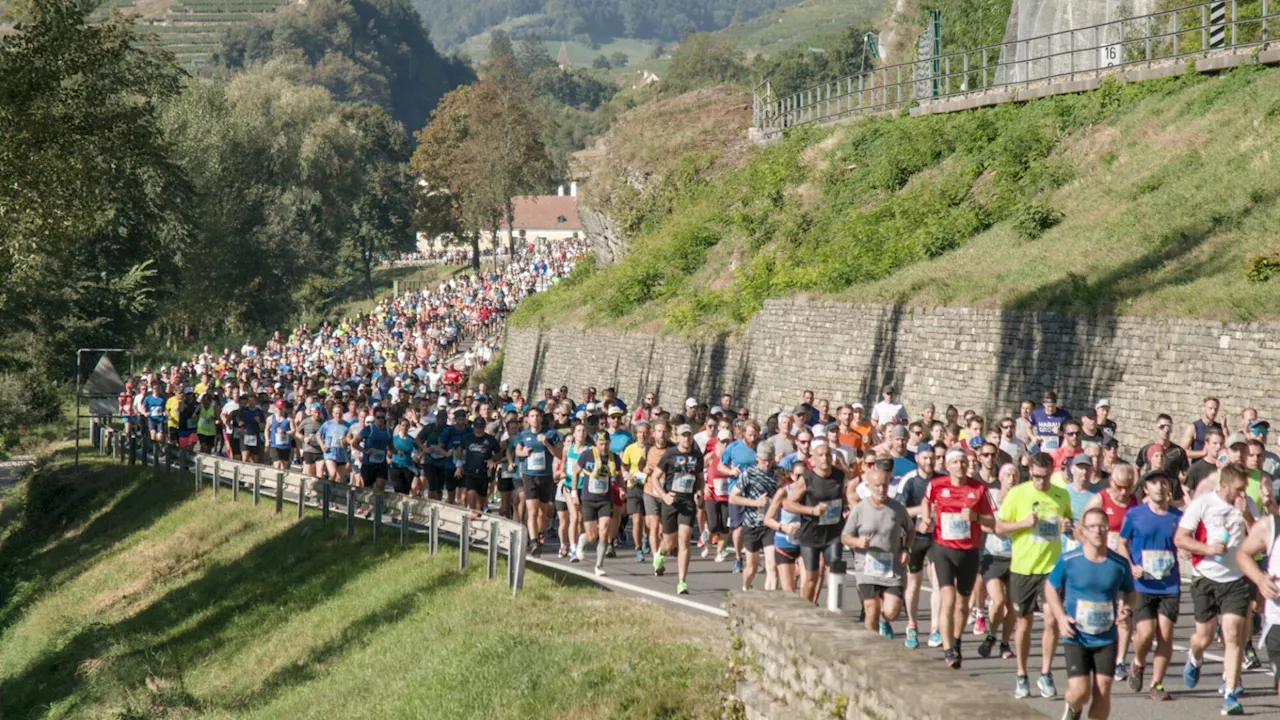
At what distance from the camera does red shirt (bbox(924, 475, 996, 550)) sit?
493 inches

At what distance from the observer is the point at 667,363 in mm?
37188

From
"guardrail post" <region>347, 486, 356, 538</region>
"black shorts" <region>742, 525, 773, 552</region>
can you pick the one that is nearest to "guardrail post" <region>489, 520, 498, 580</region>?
"black shorts" <region>742, 525, 773, 552</region>

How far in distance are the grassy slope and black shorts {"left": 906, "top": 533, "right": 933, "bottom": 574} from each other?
1836mm

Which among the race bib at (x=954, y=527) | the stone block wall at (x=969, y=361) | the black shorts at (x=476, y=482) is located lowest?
the black shorts at (x=476, y=482)

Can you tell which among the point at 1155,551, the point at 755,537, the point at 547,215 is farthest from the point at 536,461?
the point at 547,215

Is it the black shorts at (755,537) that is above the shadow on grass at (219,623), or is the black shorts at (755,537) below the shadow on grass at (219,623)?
above

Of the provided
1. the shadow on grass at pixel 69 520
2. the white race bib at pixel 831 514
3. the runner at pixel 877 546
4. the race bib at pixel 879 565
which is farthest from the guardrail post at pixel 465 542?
the shadow on grass at pixel 69 520

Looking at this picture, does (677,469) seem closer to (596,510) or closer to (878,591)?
(596,510)

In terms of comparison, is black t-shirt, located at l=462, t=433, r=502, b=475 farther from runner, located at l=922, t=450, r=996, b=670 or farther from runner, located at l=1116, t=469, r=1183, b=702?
runner, located at l=1116, t=469, r=1183, b=702

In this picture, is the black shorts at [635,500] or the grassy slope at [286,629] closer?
the grassy slope at [286,629]

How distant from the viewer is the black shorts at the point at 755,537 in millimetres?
15273

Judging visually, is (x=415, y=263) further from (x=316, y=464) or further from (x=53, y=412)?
(x=316, y=464)

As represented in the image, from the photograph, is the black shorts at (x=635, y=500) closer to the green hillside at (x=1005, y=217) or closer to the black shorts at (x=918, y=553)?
the black shorts at (x=918, y=553)

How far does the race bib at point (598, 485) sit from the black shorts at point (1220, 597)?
7964 millimetres
